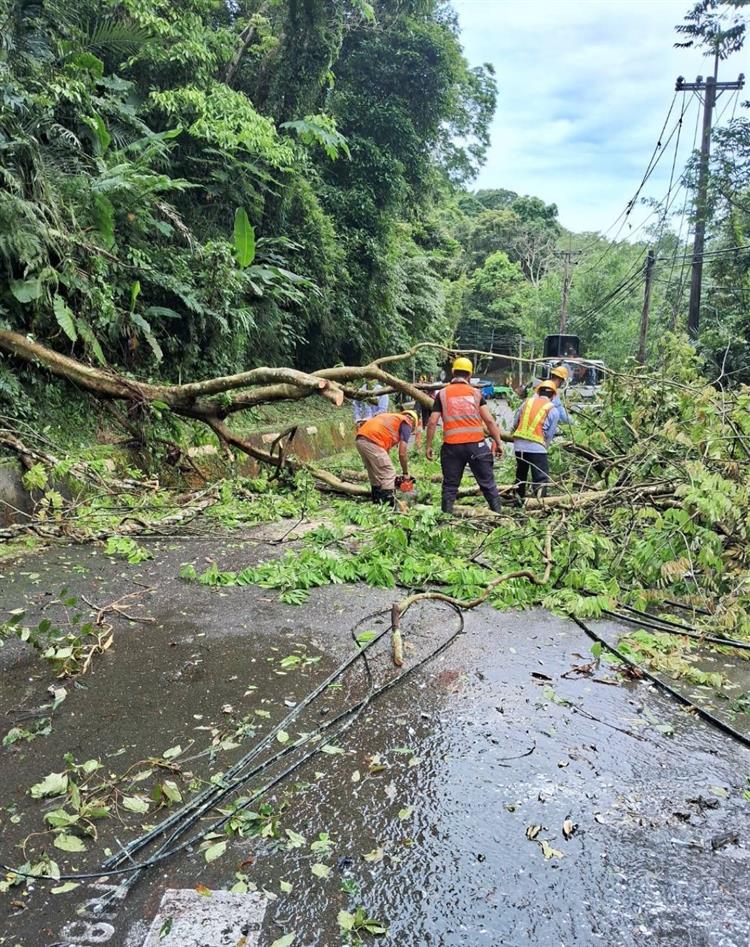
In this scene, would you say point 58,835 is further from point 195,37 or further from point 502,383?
point 502,383

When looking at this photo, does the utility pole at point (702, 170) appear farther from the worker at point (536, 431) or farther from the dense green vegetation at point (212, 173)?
the worker at point (536, 431)

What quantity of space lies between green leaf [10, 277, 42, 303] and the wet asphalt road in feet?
14.7

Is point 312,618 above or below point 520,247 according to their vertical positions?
below

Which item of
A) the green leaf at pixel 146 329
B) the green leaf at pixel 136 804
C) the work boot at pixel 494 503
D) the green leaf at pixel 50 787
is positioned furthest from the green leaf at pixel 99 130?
the green leaf at pixel 136 804

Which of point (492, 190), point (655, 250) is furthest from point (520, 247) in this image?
point (655, 250)

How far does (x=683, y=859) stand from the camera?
2.12m

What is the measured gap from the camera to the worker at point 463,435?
690cm

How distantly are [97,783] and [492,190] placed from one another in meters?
67.0

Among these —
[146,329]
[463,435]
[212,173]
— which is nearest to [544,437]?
[463,435]

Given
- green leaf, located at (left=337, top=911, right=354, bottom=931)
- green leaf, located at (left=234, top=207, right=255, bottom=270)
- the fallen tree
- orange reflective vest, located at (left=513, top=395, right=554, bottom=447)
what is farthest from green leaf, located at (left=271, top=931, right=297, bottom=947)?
green leaf, located at (left=234, top=207, right=255, bottom=270)

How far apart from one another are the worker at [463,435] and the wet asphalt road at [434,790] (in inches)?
118

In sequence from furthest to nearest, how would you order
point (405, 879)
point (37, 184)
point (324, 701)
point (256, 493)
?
point (256, 493) < point (37, 184) < point (324, 701) < point (405, 879)

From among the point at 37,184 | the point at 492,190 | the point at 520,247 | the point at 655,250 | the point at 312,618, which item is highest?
the point at 492,190

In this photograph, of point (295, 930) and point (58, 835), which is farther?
point (58, 835)
